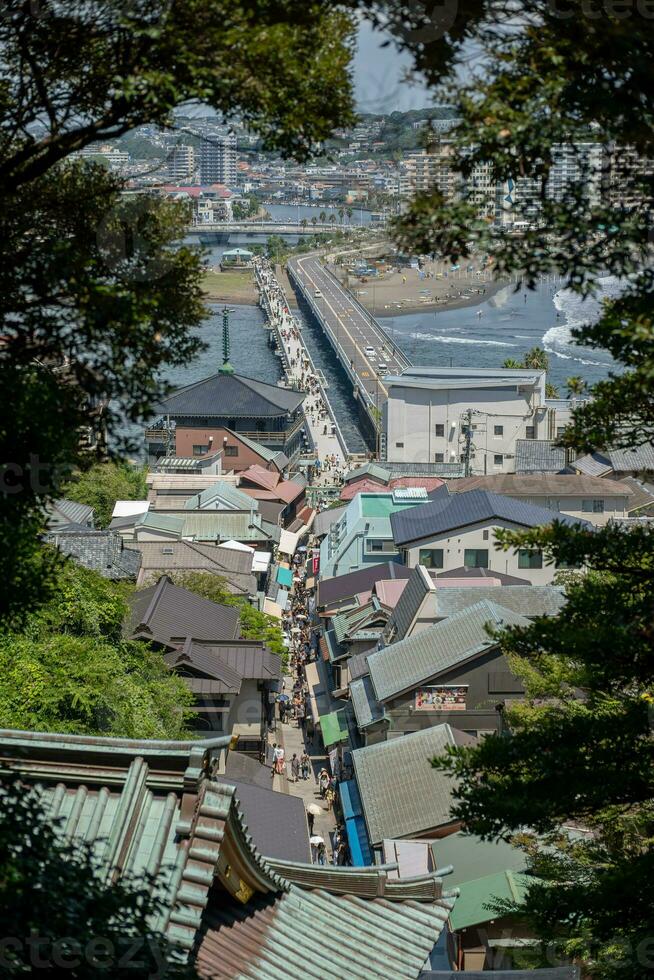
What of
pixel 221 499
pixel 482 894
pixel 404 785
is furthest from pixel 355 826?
pixel 221 499

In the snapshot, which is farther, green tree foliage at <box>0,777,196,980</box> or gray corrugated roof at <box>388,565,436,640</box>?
gray corrugated roof at <box>388,565,436,640</box>

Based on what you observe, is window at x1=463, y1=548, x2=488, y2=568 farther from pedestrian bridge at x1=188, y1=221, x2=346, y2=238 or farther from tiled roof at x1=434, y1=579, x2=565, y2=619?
pedestrian bridge at x1=188, y1=221, x2=346, y2=238

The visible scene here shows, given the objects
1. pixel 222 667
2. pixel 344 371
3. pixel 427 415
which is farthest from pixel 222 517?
pixel 344 371

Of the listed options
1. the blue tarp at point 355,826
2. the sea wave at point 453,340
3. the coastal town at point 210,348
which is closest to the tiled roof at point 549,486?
the blue tarp at point 355,826

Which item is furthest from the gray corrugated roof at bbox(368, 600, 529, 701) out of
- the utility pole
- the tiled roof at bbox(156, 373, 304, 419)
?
the tiled roof at bbox(156, 373, 304, 419)

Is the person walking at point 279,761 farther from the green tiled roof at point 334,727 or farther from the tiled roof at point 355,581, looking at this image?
the tiled roof at point 355,581

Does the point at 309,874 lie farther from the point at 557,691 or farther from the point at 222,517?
the point at 222,517
